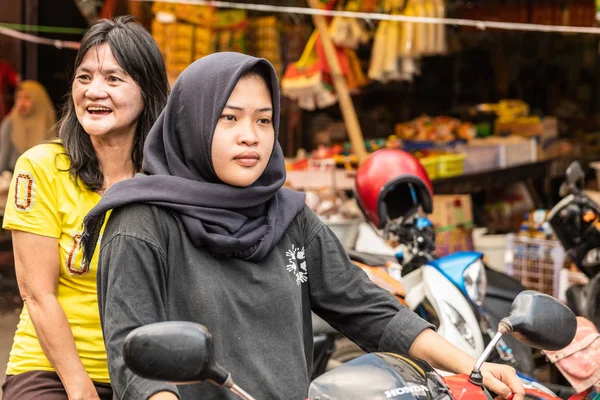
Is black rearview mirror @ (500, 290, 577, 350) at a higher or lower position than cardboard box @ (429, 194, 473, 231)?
higher

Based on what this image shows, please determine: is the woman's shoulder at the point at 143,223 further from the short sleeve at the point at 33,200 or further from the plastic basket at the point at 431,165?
the plastic basket at the point at 431,165

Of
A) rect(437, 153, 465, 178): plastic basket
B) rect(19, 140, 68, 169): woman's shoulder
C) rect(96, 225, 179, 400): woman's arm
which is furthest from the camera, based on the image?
rect(437, 153, 465, 178): plastic basket

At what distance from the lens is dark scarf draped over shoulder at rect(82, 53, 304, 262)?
2006 mm

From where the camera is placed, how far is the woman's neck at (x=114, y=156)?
2764mm

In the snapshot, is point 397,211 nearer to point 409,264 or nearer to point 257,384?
point 409,264

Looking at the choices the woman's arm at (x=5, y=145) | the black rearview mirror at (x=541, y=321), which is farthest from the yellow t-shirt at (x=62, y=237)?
the woman's arm at (x=5, y=145)

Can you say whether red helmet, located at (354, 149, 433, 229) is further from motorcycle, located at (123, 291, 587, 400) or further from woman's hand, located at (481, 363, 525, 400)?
motorcycle, located at (123, 291, 587, 400)

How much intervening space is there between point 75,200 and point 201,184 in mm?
741

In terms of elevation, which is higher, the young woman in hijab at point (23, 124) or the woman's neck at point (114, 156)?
the woman's neck at point (114, 156)

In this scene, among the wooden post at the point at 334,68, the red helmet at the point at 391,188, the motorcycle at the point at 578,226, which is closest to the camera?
the red helmet at the point at 391,188

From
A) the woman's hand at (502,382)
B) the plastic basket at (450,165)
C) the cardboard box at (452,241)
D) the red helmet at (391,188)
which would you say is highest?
the red helmet at (391,188)

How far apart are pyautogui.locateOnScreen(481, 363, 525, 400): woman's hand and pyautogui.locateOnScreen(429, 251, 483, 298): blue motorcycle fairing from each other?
1.62 m

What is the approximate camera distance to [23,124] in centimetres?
834

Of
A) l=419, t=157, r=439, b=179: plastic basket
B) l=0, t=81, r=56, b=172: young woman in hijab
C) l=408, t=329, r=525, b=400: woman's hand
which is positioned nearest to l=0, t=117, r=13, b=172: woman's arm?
l=0, t=81, r=56, b=172: young woman in hijab
